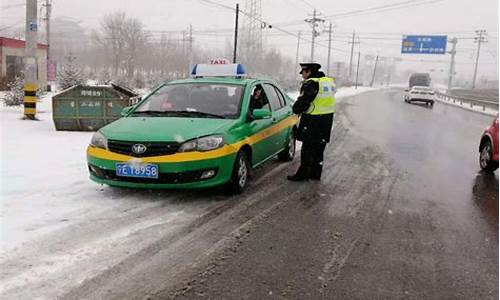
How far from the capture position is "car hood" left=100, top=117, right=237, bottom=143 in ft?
17.3

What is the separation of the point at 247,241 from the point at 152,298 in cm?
129

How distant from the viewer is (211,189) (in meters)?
5.94

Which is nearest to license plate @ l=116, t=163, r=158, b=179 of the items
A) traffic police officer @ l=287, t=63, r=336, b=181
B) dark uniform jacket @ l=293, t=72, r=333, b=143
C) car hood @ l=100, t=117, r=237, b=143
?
car hood @ l=100, t=117, r=237, b=143

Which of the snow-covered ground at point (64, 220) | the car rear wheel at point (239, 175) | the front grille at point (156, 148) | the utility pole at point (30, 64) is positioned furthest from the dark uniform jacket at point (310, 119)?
the utility pole at point (30, 64)

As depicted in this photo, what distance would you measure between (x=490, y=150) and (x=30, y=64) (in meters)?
11.4

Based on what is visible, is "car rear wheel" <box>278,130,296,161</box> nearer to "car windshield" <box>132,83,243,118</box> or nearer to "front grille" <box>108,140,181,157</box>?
"car windshield" <box>132,83,243,118</box>

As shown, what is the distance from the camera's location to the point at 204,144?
5.32 m

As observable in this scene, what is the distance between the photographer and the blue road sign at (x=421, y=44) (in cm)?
5233

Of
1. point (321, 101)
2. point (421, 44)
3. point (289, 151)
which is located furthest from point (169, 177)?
point (421, 44)

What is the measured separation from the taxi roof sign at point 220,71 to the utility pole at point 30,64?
705 cm

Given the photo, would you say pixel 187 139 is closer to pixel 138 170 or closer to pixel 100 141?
pixel 138 170

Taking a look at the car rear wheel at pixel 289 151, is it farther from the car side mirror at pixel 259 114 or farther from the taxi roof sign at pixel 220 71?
the car side mirror at pixel 259 114

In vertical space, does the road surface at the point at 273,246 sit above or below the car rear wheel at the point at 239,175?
below

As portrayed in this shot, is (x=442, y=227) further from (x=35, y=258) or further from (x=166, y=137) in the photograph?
(x=35, y=258)
